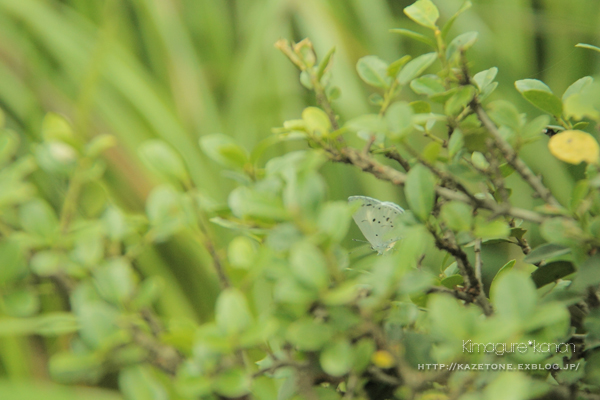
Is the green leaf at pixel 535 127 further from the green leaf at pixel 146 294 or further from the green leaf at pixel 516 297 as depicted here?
the green leaf at pixel 146 294

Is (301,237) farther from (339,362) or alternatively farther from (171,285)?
(171,285)

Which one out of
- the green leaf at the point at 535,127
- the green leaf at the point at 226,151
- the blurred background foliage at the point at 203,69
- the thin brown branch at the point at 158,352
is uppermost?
the blurred background foliage at the point at 203,69

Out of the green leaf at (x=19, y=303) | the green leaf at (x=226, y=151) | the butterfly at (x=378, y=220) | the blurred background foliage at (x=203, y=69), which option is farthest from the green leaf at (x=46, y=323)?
the blurred background foliage at (x=203, y=69)

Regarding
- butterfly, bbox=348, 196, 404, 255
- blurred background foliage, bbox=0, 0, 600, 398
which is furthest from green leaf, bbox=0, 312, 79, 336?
blurred background foliage, bbox=0, 0, 600, 398

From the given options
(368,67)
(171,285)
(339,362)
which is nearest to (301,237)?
(339,362)

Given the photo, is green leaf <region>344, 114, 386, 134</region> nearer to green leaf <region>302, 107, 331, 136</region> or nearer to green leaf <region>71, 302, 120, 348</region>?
green leaf <region>302, 107, 331, 136</region>

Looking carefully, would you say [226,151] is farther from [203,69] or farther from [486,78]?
[203,69]
